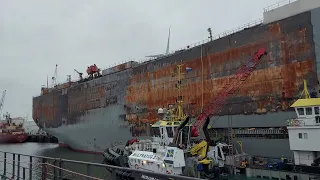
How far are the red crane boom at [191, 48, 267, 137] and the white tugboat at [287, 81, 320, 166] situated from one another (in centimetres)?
638

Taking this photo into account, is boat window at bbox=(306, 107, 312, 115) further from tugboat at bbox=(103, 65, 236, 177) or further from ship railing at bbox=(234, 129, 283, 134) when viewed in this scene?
tugboat at bbox=(103, 65, 236, 177)

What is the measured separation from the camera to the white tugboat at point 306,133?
600 inches

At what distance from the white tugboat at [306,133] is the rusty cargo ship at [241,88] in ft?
11.3

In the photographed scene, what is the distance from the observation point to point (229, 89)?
23.6 metres

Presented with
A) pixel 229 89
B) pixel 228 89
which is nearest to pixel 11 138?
pixel 228 89

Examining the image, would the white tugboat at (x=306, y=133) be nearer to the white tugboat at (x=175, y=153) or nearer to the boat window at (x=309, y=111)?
the boat window at (x=309, y=111)

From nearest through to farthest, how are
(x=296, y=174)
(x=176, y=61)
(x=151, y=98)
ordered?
(x=296, y=174), (x=176, y=61), (x=151, y=98)

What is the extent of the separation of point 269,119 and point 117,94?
20.9 m

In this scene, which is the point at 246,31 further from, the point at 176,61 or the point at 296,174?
the point at 296,174

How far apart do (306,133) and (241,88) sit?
836 cm

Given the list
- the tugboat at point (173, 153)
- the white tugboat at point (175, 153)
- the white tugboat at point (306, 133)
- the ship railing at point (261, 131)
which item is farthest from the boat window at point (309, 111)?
the tugboat at point (173, 153)

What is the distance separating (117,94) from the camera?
123 ft

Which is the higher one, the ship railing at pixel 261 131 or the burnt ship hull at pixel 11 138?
the ship railing at pixel 261 131

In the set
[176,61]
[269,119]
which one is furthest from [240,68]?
[176,61]
